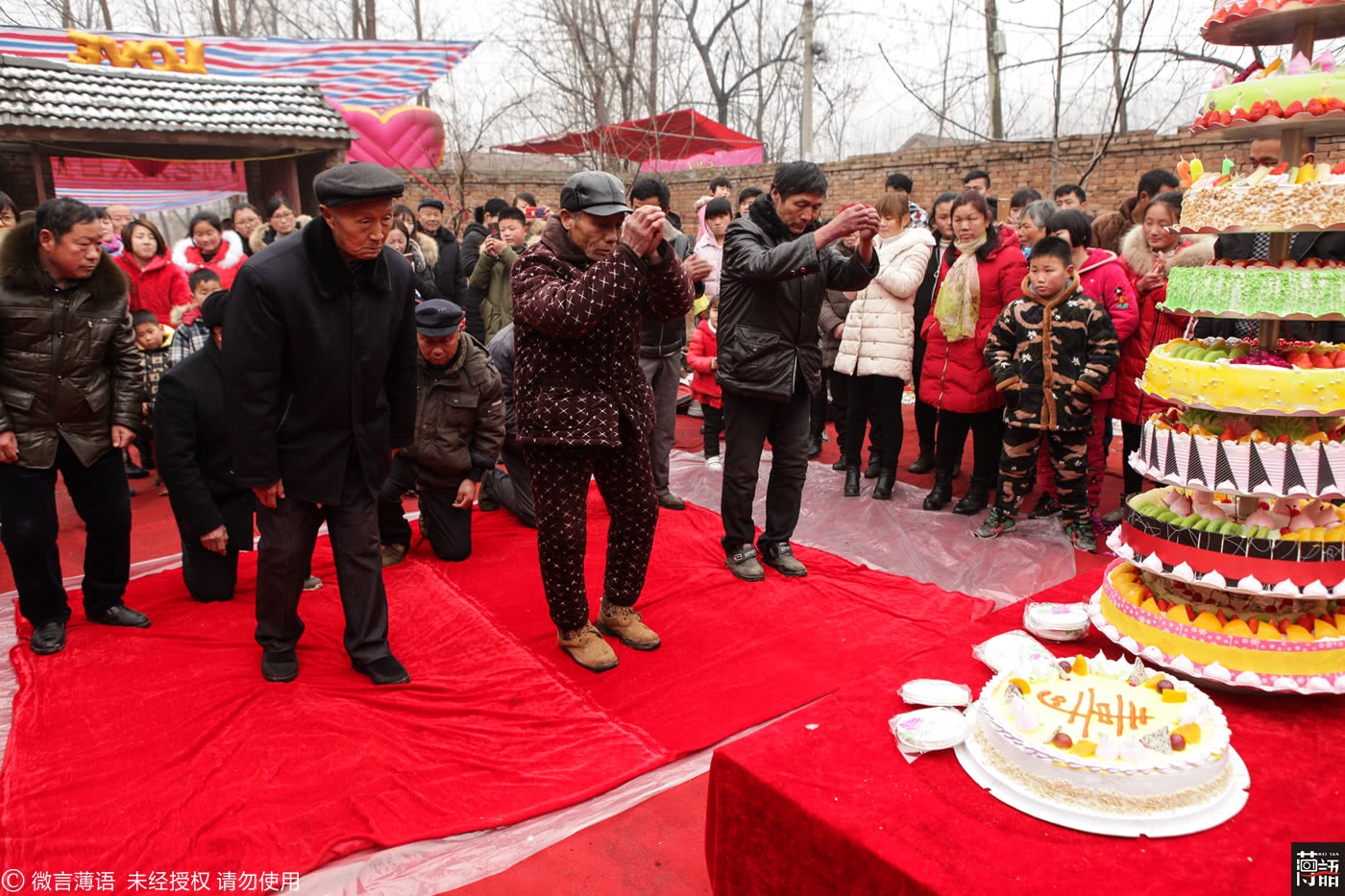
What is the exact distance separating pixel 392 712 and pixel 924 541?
2830 mm

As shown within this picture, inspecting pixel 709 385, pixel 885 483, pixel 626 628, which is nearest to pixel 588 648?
pixel 626 628

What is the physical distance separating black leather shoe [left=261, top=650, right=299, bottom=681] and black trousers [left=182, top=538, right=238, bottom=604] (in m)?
0.80

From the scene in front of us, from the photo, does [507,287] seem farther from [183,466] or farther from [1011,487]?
[1011,487]

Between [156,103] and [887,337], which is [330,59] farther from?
[887,337]

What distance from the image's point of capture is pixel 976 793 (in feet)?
5.97

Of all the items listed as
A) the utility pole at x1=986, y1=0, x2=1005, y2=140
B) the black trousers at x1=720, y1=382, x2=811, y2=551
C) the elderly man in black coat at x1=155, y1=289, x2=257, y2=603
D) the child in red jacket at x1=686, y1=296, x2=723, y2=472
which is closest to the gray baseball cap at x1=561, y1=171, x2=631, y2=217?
the black trousers at x1=720, y1=382, x2=811, y2=551

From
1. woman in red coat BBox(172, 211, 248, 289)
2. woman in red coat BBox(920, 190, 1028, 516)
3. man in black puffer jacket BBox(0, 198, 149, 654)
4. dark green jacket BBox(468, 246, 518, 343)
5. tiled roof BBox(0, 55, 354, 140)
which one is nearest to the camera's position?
man in black puffer jacket BBox(0, 198, 149, 654)

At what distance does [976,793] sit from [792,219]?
2539 millimetres

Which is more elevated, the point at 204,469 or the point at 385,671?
the point at 204,469

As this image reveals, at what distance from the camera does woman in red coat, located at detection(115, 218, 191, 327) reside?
6.21m

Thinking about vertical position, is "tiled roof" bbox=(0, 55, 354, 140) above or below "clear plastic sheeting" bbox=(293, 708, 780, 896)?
above

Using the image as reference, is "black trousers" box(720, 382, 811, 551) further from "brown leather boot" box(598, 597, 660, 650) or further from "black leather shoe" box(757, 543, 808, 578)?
"brown leather boot" box(598, 597, 660, 650)

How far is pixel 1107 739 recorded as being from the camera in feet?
5.82

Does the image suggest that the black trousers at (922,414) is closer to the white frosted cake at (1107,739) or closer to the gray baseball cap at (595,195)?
the gray baseball cap at (595,195)
